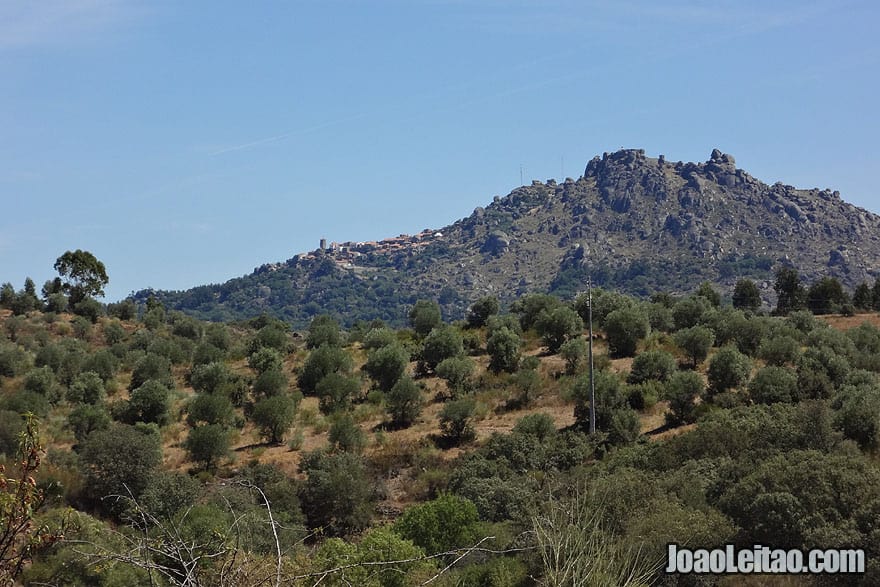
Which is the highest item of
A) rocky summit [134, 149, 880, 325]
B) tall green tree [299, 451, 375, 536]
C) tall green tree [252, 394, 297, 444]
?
rocky summit [134, 149, 880, 325]

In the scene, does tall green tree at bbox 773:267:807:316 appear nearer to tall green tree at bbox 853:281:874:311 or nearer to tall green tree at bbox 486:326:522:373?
tall green tree at bbox 853:281:874:311

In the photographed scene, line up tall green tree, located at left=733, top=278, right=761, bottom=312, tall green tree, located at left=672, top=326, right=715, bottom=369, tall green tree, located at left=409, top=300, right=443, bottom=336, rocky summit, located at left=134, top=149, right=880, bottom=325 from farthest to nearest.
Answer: rocky summit, located at left=134, top=149, right=880, bottom=325
tall green tree, located at left=733, top=278, right=761, bottom=312
tall green tree, located at left=409, top=300, right=443, bottom=336
tall green tree, located at left=672, top=326, right=715, bottom=369

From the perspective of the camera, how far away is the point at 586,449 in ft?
94.4

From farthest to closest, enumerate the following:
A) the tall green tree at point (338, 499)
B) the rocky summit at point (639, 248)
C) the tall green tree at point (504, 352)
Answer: the rocky summit at point (639, 248) → the tall green tree at point (504, 352) → the tall green tree at point (338, 499)

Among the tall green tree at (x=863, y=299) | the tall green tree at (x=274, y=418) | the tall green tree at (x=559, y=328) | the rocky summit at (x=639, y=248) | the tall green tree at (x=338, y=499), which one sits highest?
the rocky summit at (x=639, y=248)

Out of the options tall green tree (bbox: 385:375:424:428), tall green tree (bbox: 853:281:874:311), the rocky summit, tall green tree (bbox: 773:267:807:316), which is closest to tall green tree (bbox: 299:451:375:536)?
tall green tree (bbox: 385:375:424:428)

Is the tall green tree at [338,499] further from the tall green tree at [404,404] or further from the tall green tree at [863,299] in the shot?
the tall green tree at [863,299]

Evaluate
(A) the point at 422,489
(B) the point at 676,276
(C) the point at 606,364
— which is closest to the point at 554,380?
(C) the point at 606,364

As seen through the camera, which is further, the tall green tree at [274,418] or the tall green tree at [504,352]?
the tall green tree at [504,352]

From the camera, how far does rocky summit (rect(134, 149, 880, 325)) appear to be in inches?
5861

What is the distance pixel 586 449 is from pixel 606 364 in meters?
10.0

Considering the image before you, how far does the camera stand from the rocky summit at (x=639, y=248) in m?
149

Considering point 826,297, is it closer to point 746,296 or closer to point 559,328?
point 746,296

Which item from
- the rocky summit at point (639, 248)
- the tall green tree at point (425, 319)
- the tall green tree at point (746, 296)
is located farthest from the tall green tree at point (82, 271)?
the rocky summit at point (639, 248)
